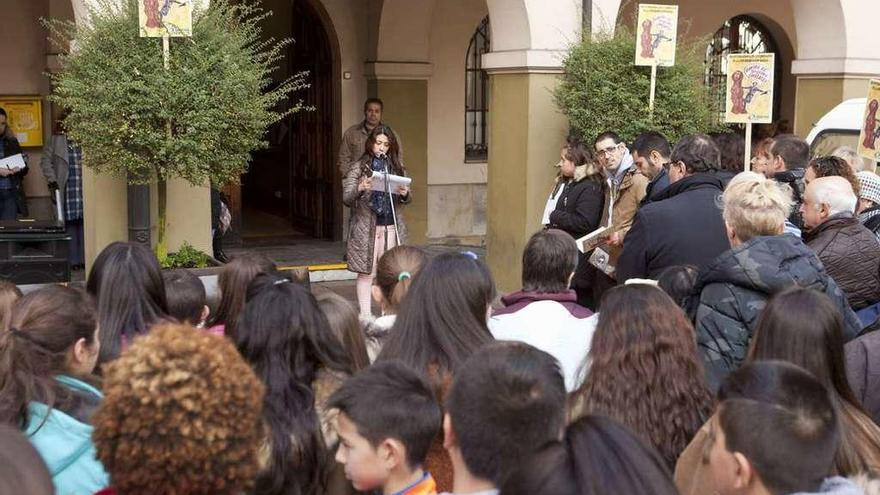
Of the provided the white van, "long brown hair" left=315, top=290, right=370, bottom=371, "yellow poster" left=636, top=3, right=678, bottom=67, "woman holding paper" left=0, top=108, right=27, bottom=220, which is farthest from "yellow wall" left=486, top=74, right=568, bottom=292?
"long brown hair" left=315, top=290, right=370, bottom=371

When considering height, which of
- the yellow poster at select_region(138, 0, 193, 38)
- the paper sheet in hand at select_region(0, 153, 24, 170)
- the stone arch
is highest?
the stone arch

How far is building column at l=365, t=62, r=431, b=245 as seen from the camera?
13.7 metres

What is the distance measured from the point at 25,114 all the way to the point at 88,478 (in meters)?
10.7

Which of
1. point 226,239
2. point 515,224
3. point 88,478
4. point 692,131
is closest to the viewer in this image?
point 88,478

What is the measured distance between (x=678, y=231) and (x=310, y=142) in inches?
377

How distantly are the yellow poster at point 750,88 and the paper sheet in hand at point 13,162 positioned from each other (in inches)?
288

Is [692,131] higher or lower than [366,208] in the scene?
higher

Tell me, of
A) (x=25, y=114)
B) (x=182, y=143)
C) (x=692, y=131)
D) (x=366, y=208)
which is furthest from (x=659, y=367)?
(x=25, y=114)

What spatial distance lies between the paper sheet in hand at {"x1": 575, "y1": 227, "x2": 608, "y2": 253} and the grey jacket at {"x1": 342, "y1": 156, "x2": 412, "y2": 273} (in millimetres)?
2471

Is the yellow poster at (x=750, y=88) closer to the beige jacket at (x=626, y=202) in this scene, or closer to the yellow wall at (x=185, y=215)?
the beige jacket at (x=626, y=202)

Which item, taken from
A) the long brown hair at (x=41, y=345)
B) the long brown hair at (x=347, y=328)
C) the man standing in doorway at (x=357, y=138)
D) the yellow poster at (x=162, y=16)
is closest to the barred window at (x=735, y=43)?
the man standing in doorway at (x=357, y=138)

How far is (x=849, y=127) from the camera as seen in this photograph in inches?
353

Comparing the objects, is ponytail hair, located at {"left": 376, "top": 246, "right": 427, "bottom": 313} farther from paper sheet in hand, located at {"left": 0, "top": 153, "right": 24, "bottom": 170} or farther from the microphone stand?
paper sheet in hand, located at {"left": 0, "top": 153, "right": 24, "bottom": 170}

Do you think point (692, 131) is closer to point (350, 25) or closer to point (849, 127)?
point (849, 127)
